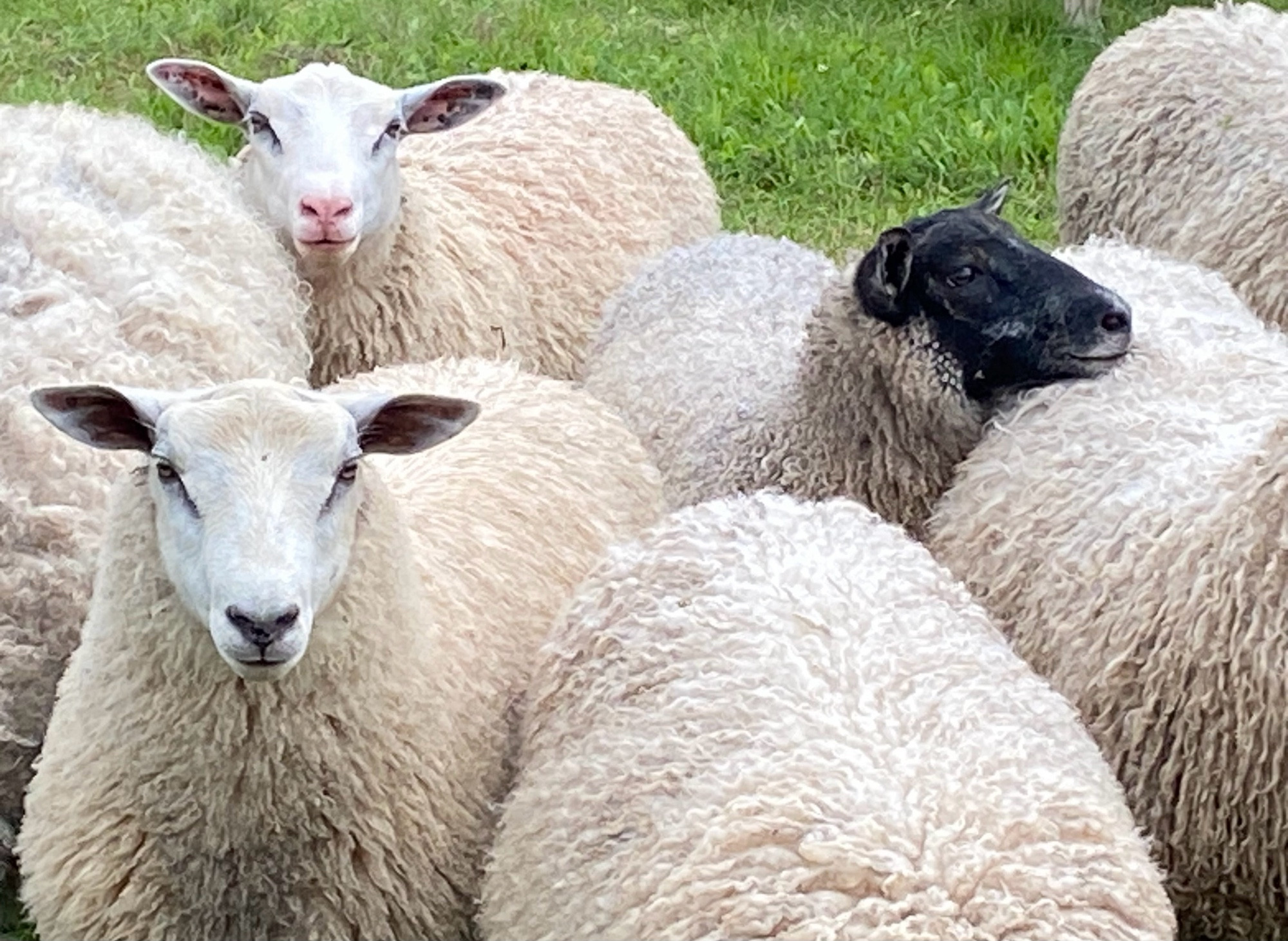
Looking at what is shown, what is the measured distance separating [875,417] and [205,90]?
2.17 m

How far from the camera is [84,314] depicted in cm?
477

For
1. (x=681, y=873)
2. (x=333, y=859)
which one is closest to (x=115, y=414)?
(x=333, y=859)

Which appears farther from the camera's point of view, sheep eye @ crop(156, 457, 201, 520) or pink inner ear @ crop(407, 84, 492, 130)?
pink inner ear @ crop(407, 84, 492, 130)

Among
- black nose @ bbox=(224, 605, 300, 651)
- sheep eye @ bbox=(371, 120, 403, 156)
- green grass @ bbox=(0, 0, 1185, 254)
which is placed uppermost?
black nose @ bbox=(224, 605, 300, 651)

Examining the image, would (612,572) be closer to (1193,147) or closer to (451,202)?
(451,202)

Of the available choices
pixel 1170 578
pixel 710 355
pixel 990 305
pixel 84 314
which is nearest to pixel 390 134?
pixel 710 355

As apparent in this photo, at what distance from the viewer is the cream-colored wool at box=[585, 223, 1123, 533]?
15.8ft

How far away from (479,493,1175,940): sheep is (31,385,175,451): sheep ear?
0.85 metres

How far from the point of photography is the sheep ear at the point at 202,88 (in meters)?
5.72

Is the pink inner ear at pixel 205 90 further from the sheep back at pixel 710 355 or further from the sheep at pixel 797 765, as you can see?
the sheep at pixel 797 765

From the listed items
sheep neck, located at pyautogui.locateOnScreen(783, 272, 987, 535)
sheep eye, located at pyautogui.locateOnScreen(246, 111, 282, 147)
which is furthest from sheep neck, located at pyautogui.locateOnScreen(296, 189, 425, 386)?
sheep neck, located at pyautogui.locateOnScreen(783, 272, 987, 535)

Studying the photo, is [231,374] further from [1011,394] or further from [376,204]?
[1011,394]

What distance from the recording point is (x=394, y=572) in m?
3.66

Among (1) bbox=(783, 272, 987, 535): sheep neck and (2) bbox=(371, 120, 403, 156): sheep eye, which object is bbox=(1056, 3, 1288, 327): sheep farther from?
(2) bbox=(371, 120, 403, 156): sheep eye
